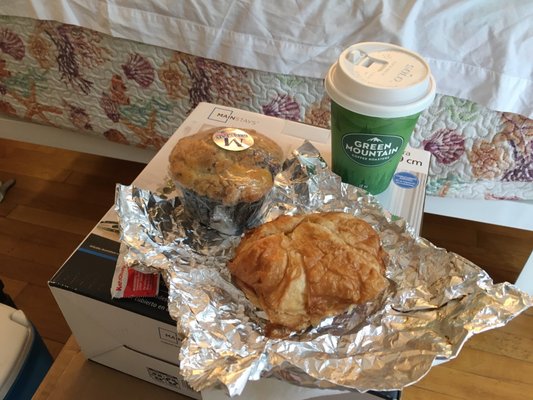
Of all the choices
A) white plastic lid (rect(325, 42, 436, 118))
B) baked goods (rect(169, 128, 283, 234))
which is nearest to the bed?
white plastic lid (rect(325, 42, 436, 118))

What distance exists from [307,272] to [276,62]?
58 cm

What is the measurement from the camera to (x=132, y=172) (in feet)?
5.00

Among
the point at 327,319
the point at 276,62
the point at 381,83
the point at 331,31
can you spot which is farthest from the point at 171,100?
the point at 327,319

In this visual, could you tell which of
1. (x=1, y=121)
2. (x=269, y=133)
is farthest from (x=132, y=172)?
(x=269, y=133)

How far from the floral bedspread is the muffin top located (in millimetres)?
394

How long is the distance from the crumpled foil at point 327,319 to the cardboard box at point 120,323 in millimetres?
54

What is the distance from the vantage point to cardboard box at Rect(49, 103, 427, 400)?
21.4 inches

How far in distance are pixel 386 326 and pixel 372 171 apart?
23 cm

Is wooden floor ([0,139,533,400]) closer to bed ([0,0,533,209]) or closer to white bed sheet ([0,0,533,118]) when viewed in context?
bed ([0,0,533,209])

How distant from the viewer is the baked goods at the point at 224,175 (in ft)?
1.92

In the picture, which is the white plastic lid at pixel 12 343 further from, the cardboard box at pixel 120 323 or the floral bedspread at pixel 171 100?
the floral bedspread at pixel 171 100

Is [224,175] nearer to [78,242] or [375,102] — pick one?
[375,102]

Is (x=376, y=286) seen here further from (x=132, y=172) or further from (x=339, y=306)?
(x=132, y=172)

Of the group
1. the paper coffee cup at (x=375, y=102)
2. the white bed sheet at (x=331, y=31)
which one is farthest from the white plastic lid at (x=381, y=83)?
the white bed sheet at (x=331, y=31)
